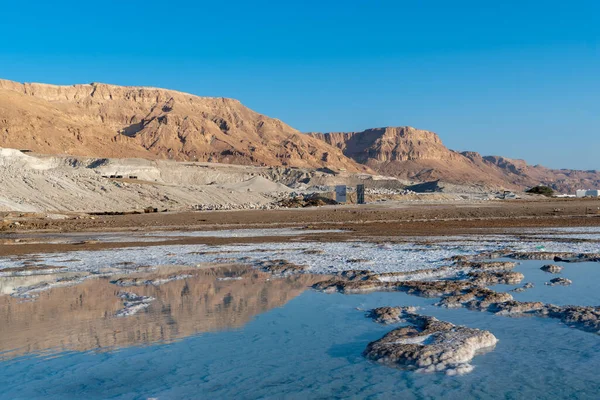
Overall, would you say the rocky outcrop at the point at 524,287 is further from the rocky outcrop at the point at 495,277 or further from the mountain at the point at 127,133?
the mountain at the point at 127,133

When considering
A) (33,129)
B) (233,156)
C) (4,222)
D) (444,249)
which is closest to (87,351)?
(444,249)

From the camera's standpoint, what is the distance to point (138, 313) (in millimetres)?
8617

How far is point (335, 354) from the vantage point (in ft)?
20.8

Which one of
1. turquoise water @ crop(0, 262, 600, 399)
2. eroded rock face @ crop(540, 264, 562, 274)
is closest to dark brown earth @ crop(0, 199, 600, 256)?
eroded rock face @ crop(540, 264, 562, 274)

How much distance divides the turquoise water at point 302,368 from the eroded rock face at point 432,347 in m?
0.15

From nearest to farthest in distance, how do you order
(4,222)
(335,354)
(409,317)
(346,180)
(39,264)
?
(335,354)
(409,317)
(39,264)
(4,222)
(346,180)

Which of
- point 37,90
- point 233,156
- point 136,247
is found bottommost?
point 136,247

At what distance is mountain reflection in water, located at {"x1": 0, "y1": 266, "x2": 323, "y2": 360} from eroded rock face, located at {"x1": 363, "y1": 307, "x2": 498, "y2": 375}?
7.35 feet

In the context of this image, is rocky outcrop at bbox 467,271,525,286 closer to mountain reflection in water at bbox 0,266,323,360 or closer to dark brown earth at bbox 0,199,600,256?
mountain reflection in water at bbox 0,266,323,360

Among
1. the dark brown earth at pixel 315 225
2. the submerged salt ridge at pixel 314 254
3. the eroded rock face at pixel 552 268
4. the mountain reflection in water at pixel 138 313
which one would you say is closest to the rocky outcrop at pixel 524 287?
the eroded rock face at pixel 552 268

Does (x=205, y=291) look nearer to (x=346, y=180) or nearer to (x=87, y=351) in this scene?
(x=87, y=351)

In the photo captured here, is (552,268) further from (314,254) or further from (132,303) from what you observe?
(132,303)

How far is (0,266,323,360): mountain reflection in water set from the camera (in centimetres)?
720

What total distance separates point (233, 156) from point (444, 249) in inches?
6062
